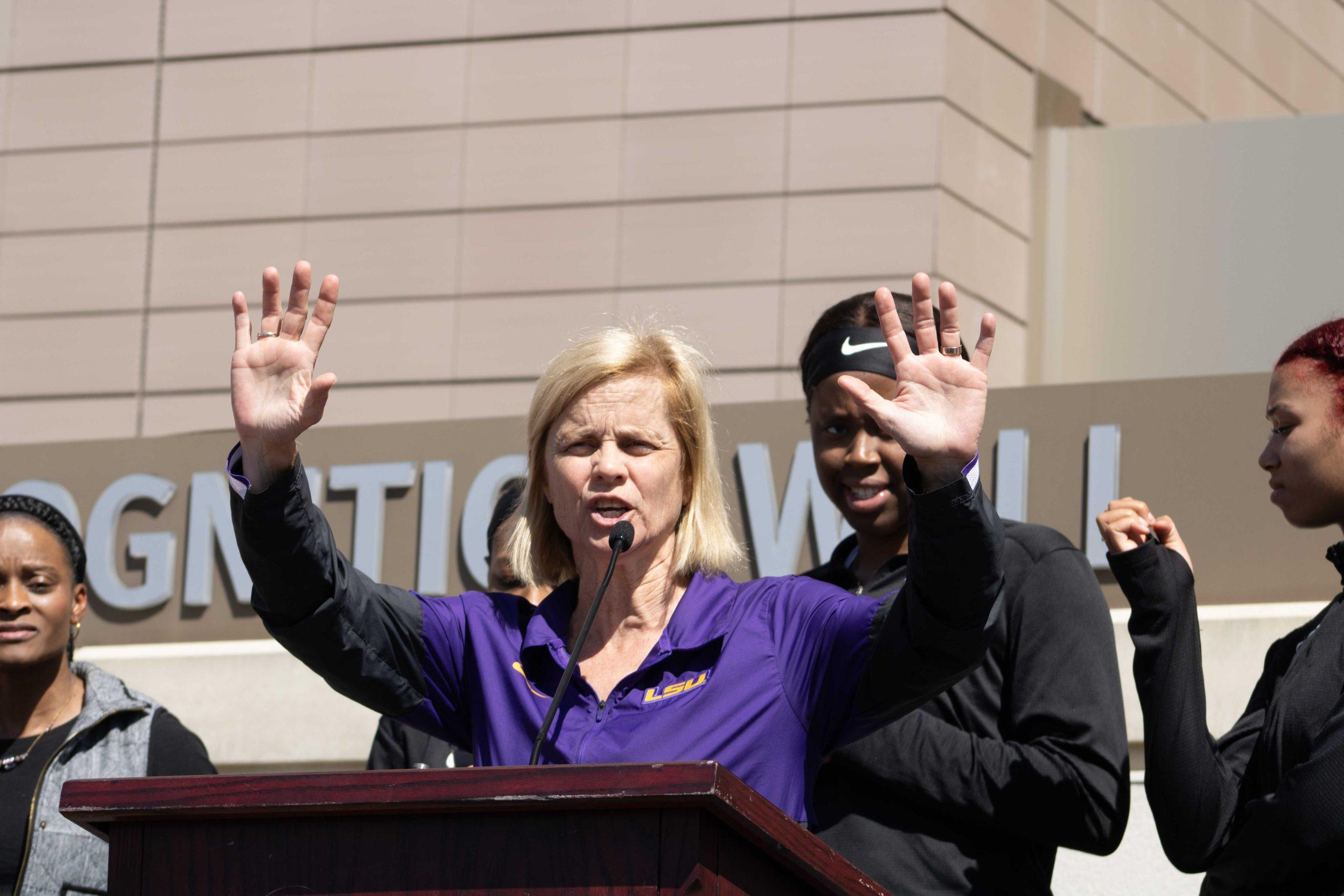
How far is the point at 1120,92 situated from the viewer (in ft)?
39.9

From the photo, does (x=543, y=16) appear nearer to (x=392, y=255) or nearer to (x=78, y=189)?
(x=392, y=255)

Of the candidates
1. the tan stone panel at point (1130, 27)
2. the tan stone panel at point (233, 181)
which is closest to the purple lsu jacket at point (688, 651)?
the tan stone panel at point (233, 181)

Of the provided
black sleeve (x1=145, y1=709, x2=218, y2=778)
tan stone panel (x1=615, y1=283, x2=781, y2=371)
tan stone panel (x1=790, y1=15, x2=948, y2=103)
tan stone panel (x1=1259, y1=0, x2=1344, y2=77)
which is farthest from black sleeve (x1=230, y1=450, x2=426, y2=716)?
tan stone panel (x1=1259, y1=0, x2=1344, y2=77)

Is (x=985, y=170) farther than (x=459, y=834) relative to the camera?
Yes

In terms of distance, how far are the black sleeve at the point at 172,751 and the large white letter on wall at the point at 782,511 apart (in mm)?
3849

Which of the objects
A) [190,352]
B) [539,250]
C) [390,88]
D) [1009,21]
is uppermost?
[1009,21]

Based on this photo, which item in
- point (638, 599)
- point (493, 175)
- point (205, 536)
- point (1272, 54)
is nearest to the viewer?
point (638, 599)

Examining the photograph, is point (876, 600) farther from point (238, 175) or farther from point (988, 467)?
point (238, 175)

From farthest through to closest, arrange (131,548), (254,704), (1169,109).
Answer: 1. (1169,109)
2. (131,548)
3. (254,704)

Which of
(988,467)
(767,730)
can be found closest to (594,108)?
(988,467)

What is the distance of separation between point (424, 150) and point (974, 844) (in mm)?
9327

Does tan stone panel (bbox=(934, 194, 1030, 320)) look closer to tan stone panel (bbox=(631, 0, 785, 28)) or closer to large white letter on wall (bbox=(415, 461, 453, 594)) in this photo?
tan stone panel (bbox=(631, 0, 785, 28))

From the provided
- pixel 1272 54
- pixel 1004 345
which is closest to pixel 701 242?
pixel 1004 345

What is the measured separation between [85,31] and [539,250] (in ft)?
12.3
